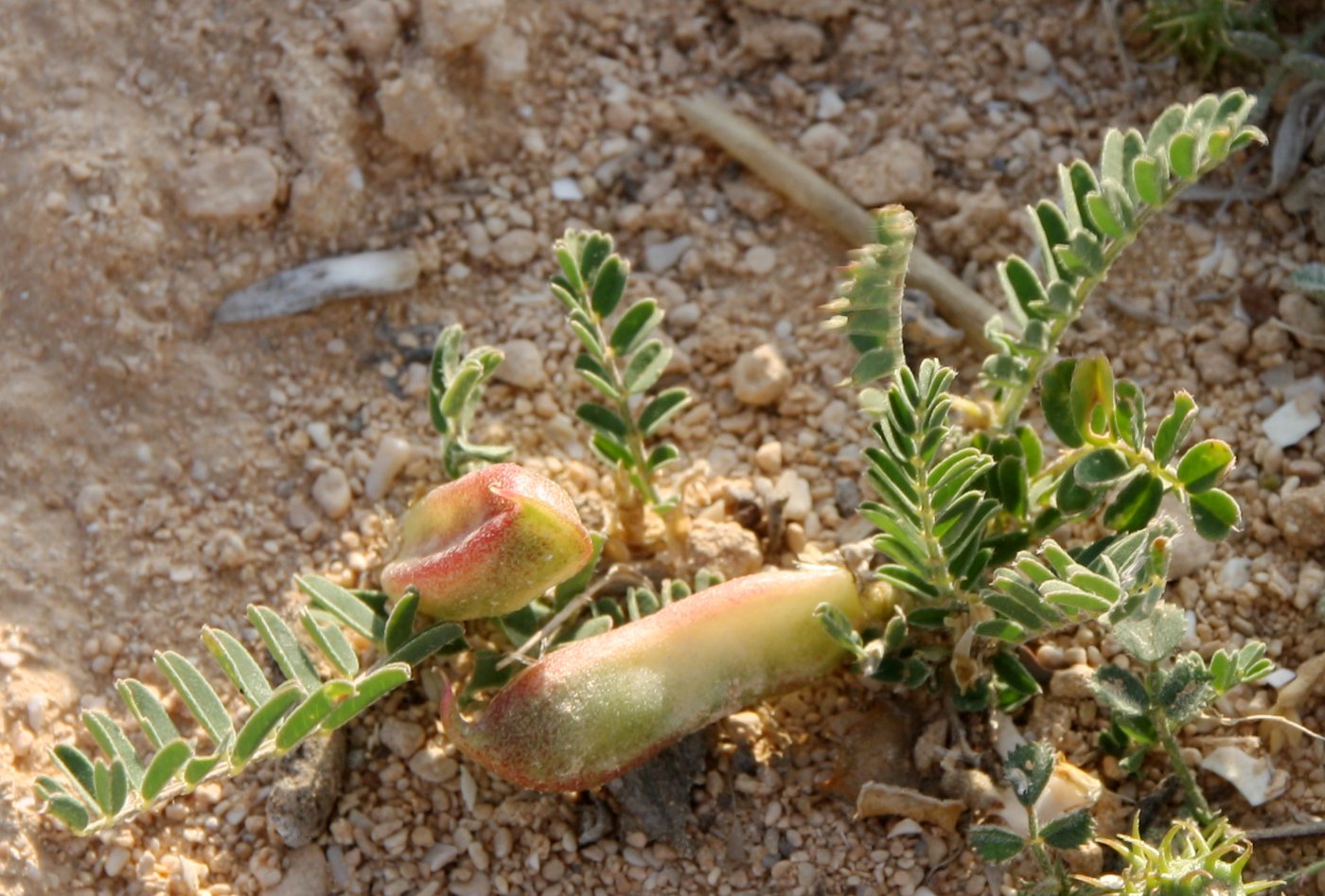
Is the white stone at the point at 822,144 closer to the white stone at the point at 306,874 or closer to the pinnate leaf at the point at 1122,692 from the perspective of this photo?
the pinnate leaf at the point at 1122,692

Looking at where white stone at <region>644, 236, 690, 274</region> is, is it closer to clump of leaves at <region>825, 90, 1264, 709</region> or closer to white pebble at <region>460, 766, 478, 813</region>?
clump of leaves at <region>825, 90, 1264, 709</region>

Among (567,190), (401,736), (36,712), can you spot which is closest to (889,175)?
(567,190)

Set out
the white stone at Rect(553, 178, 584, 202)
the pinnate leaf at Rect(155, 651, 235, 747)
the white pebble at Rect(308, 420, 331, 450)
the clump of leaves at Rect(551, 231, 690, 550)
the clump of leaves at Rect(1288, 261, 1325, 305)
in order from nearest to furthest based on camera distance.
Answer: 1. the pinnate leaf at Rect(155, 651, 235, 747)
2. the clump of leaves at Rect(551, 231, 690, 550)
3. the clump of leaves at Rect(1288, 261, 1325, 305)
4. the white pebble at Rect(308, 420, 331, 450)
5. the white stone at Rect(553, 178, 584, 202)

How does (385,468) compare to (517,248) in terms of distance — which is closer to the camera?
(385,468)

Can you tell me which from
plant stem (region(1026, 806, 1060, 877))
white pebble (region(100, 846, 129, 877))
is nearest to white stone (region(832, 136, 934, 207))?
plant stem (region(1026, 806, 1060, 877))

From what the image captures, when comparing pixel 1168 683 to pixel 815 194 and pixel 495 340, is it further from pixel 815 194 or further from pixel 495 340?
pixel 495 340
